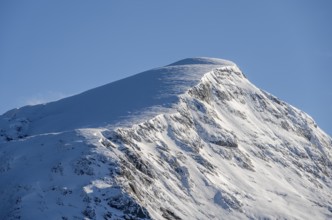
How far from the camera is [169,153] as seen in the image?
82688mm

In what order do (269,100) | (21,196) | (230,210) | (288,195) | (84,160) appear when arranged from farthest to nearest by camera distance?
(269,100) → (288,195) → (230,210) → (84,160) → (21,196)

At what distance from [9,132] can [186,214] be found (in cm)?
3458

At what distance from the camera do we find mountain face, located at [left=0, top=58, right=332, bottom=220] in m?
66.2

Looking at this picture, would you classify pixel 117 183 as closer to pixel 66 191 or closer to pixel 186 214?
pixel 66 191

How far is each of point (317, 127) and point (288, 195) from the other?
3802cm

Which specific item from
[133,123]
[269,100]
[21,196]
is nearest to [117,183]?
[21,196]

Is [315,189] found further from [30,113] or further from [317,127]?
[30,113]

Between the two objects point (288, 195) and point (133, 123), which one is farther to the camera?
point (288, 195)

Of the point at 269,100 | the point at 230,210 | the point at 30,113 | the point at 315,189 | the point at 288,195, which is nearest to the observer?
the point at 230,210

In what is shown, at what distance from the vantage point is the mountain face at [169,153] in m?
66.2

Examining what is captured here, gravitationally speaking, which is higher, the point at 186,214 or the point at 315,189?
the point at 315,189

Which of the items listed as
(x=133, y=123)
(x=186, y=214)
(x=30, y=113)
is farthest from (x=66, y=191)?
(x=30, y=113)

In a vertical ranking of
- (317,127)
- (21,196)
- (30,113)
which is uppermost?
(317,127)

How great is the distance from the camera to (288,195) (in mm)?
90938
